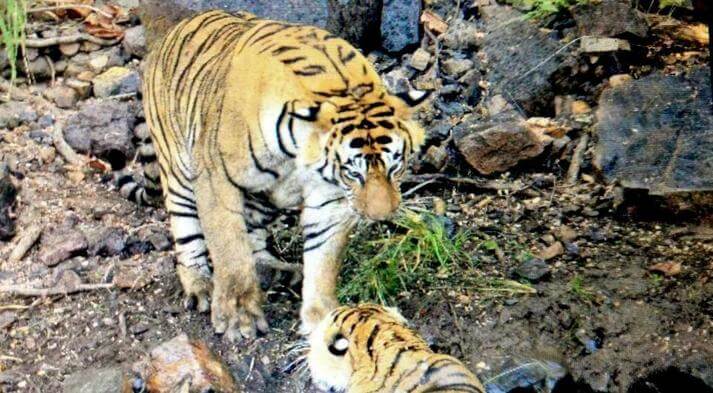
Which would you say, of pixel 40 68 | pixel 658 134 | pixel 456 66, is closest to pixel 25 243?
pixel 40 68

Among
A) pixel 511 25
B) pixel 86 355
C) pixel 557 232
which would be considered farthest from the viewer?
pixel 511 25

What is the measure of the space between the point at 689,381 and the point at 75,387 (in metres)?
2.85

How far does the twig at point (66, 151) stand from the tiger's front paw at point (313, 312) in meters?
2.44

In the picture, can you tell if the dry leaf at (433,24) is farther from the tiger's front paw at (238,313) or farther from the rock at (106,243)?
the tiger's front paw at (238,313)

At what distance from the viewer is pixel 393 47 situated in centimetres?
799

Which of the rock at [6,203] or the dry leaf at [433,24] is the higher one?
the dry leaf at [433,24]

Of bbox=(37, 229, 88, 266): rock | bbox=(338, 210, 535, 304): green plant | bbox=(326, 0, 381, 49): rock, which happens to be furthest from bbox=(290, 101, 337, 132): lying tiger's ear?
bbox=(326, 0, 381, 49): rock

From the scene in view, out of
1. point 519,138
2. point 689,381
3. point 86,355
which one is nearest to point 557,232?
point 519,138

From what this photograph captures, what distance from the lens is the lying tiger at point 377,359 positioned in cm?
428

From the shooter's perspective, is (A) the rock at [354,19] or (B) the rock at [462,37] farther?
(B) the rock at [462,37]

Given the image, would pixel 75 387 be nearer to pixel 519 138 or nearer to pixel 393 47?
pixel 519 138

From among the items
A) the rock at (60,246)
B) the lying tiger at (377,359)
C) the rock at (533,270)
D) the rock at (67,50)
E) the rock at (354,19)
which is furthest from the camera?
the rock at (67,50)

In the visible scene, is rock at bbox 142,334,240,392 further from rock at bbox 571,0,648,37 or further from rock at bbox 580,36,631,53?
rock at bbox 571,0,648,37

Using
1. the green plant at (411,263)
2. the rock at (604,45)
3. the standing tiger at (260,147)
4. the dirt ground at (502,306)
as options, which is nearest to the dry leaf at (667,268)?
the dirt ground at (502,306)
